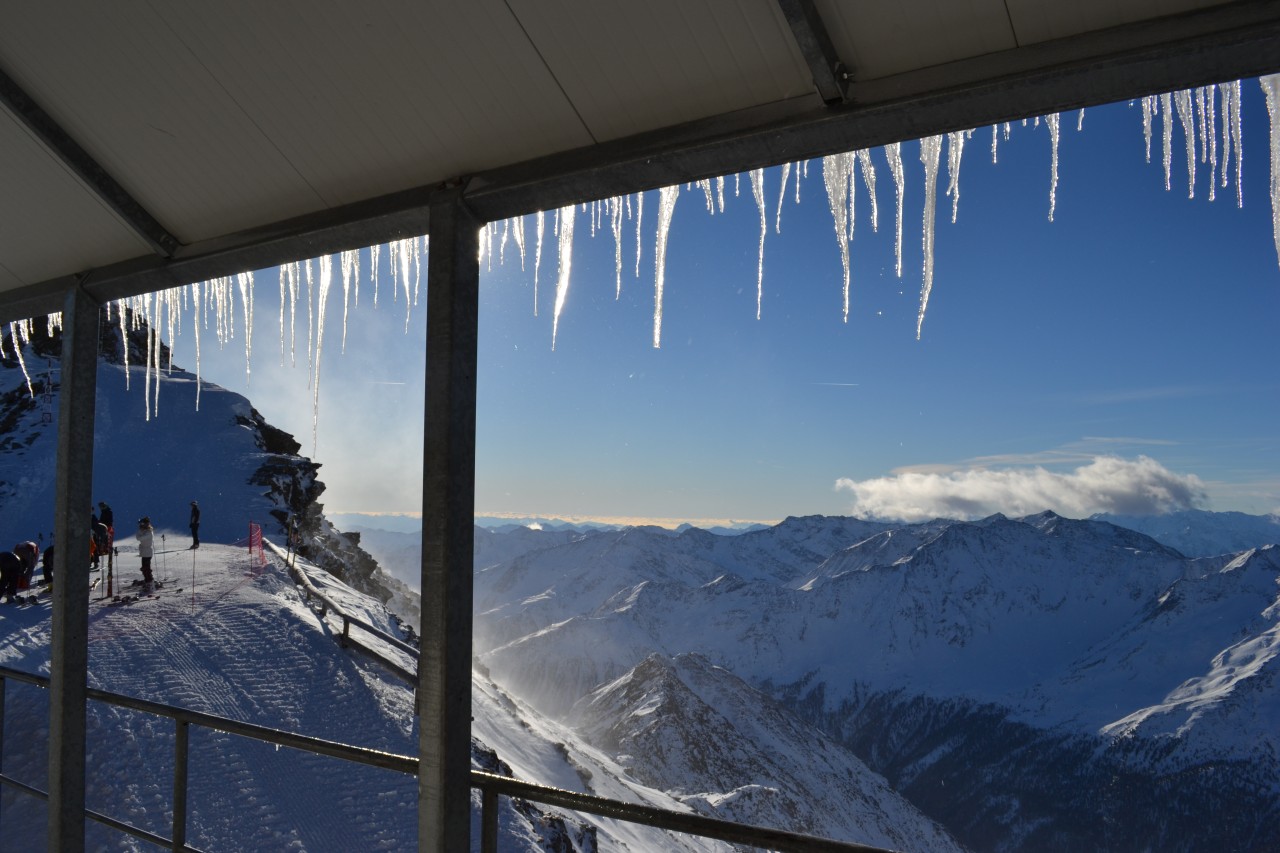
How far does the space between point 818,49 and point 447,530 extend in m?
1.57

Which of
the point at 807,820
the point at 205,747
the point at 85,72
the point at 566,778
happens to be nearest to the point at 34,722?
the point at 205,747

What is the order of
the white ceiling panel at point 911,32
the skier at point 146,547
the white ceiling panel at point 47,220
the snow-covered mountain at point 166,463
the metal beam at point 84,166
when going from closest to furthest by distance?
the white ceiling panel at point 911,32, the metal beam at point 84,166, the white ceiling panel at point 47,220, the skier at point 146,547, the snow-covered mountain at point 166,463

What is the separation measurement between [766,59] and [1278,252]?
1.21 metres

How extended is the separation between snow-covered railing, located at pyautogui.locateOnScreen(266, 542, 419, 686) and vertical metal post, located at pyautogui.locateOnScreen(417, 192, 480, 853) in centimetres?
990

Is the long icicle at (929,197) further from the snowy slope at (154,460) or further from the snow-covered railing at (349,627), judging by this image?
the snowy slope at (154,460)

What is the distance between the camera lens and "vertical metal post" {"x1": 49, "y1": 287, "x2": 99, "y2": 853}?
339 centimetres

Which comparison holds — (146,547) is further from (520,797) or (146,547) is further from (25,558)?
(520,797)

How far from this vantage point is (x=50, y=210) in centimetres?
313

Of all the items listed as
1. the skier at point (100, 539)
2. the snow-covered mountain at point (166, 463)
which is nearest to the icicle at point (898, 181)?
the skier at point (100, 539)

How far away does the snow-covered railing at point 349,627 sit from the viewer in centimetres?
1282

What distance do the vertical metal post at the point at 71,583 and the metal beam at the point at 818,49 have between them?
10.8ft

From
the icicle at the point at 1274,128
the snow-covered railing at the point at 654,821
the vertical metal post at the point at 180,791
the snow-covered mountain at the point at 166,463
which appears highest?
the snow-covered mountain at the point at 166,463

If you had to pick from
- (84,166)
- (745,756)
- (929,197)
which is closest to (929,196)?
(929,197)

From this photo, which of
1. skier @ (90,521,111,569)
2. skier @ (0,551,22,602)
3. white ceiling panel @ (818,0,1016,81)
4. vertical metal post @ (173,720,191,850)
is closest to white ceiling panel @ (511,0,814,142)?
white ceiling panel @ (818,0,1016,81)
